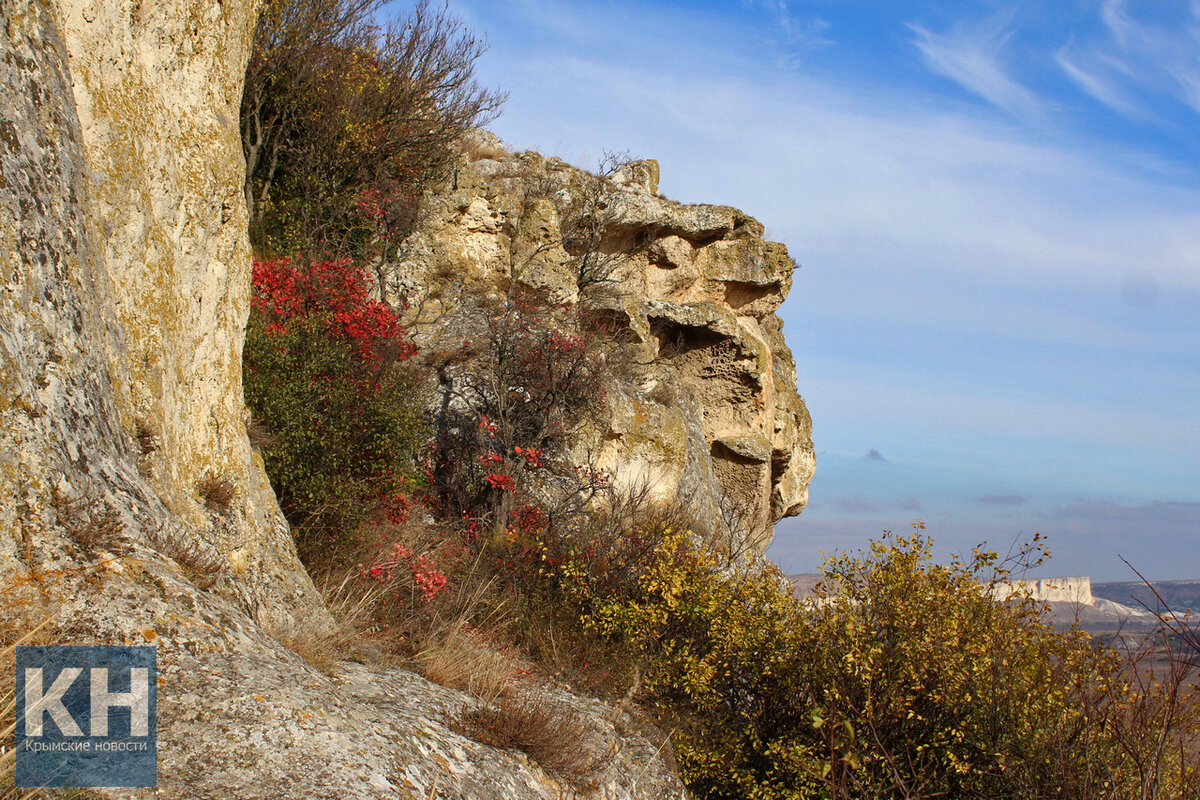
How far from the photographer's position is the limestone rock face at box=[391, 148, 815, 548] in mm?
15062

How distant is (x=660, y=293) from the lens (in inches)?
768

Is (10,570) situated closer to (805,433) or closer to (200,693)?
(200,693)

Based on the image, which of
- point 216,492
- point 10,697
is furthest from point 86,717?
point 216,492

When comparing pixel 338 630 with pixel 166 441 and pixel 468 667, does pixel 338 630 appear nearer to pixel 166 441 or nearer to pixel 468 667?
pixel 468 667

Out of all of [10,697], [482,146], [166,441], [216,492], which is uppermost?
[482,146]

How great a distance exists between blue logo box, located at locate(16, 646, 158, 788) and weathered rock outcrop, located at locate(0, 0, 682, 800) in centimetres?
8

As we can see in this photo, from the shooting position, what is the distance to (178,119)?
7.02 metres

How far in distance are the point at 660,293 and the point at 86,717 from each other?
55.8 ft

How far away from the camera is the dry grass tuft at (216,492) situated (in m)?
6.64

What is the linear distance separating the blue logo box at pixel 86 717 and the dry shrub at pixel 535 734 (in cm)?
254

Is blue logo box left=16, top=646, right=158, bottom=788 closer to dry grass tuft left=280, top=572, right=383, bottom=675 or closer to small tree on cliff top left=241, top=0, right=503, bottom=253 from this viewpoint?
dry grass tuft left=280, top=572, right=383, bottom=675

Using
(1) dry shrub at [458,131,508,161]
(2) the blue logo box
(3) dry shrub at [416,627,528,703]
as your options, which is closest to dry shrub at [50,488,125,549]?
(2) the blue logo box

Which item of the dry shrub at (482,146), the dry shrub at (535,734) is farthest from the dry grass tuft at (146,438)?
the dry shrub at (482,146)

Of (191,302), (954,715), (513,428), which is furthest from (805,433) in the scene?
(191,302)
